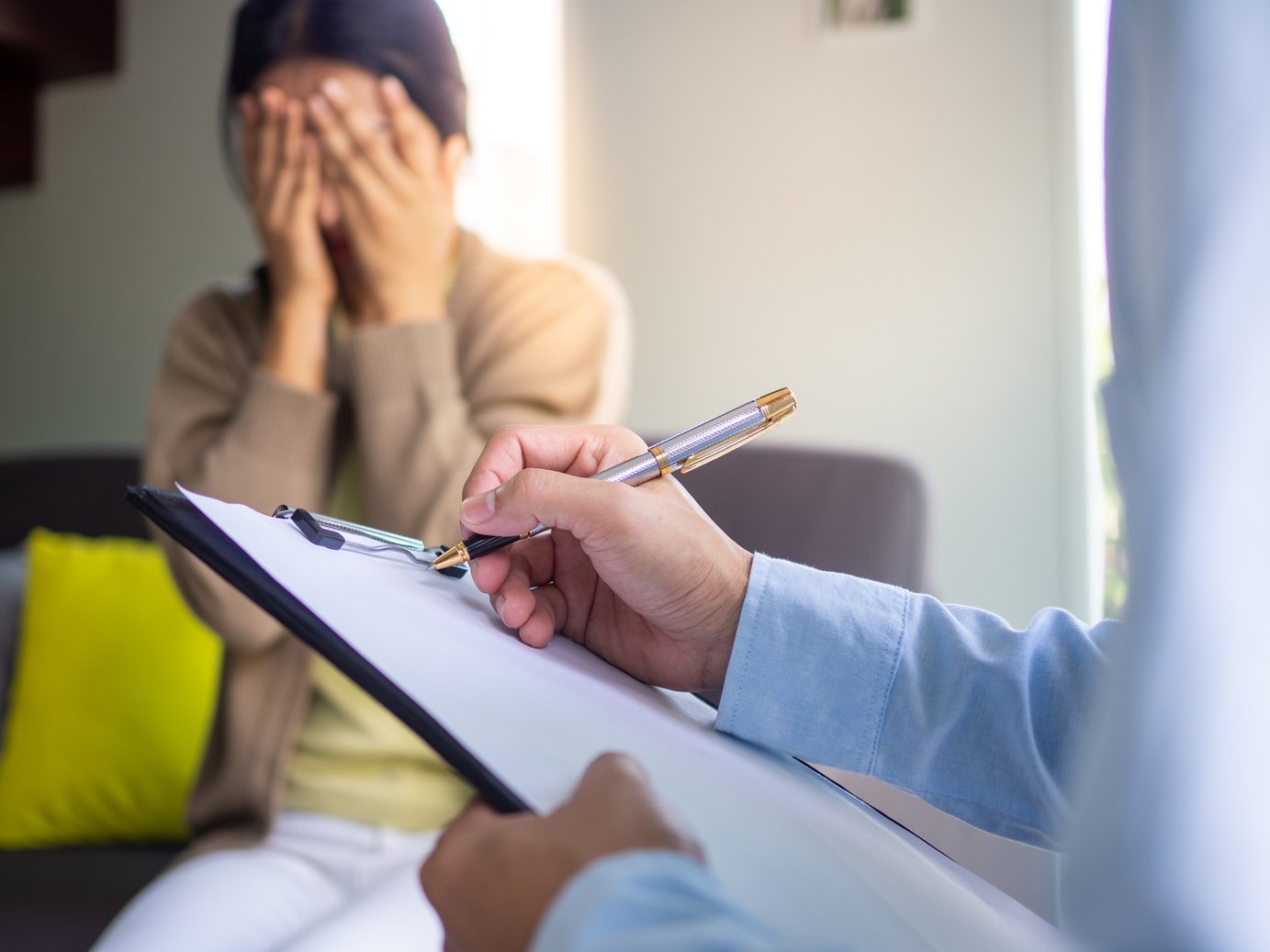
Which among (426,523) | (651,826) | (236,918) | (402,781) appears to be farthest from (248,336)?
(651,826)

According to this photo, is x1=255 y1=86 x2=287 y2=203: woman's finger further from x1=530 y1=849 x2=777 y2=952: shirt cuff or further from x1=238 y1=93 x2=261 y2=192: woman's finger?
x1=530 y1=849 x2=777 y2=952: shirt cuff

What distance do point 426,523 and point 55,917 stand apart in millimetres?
472

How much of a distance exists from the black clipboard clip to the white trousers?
0.31 meters

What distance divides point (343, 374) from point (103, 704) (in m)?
0.50

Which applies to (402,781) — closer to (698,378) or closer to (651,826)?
(651,826)

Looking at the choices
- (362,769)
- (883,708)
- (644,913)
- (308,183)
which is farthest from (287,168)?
(644,913)

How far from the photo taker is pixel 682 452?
1.41ft

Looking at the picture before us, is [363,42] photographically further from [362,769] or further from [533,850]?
[533,850]

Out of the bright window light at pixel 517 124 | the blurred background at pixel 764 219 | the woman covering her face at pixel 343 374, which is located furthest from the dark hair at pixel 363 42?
the bright window light at pixel 517 124

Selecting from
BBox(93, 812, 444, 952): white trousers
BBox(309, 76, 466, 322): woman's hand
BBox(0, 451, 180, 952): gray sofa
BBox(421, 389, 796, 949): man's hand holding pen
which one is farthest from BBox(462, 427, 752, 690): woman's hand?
BBox(0, 451, 180, 952): gray sofa

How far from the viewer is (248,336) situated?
1068mm

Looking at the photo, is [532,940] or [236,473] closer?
[532,940]

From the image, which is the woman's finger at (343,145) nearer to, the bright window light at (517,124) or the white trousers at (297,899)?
the white trousers at (297,899)

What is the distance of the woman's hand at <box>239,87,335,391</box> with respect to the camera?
1000 mm
